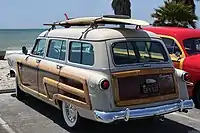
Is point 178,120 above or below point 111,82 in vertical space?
below

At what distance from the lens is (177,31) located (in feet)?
29.2

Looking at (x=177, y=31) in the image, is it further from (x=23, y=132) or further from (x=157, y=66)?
(x=23, y=132)

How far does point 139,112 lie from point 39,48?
9.96 feet

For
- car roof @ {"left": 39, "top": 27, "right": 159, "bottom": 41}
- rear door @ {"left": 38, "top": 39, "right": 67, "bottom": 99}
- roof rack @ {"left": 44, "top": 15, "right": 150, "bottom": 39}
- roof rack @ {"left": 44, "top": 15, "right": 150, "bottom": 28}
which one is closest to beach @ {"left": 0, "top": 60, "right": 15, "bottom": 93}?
rear door @ {"left": 38, "top": 39, "right": 67, "bottom": 99}

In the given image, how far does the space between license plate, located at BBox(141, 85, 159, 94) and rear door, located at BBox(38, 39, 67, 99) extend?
1.53m

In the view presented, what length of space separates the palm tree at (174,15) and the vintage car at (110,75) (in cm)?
1698

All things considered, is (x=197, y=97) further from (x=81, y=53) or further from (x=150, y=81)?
(x=81, y=53)

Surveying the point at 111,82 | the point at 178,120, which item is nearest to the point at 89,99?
the point at 111,82

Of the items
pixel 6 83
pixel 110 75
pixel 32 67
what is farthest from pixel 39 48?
pixel 6 83

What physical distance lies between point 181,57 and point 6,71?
6.75 metres

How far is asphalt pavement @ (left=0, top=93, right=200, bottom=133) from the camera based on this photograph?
21.2 ft

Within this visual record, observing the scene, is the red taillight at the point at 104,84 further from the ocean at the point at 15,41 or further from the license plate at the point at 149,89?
the ocean at the point at 15,41

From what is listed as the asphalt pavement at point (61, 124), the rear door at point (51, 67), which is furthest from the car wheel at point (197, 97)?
the rear door at point (51, 67)

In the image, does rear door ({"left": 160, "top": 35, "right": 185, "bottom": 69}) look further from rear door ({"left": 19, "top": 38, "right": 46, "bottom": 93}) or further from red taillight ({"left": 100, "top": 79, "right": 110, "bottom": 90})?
red taillight ({"left": 100, "top": 79, "right": 110, "bottom": 90})
